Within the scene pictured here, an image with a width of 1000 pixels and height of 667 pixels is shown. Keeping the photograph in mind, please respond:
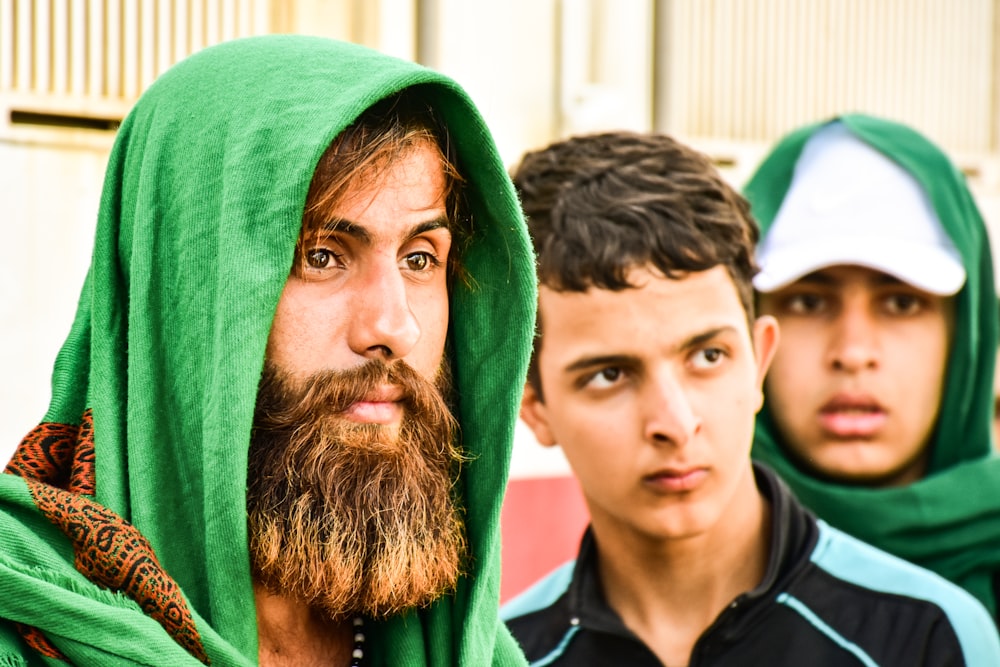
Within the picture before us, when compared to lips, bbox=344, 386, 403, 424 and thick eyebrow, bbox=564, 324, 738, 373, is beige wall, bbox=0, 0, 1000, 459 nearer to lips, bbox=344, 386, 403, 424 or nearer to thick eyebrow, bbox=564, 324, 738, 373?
thick eyebrow, bbox=564, 324, 738, 373

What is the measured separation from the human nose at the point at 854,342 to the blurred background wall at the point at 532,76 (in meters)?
1.04

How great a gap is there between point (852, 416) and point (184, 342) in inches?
77.7

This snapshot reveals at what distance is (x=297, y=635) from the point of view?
221 centimetres

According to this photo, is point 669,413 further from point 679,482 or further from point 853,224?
point 853,224

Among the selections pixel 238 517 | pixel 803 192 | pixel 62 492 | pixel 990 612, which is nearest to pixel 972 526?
pixel 990 612

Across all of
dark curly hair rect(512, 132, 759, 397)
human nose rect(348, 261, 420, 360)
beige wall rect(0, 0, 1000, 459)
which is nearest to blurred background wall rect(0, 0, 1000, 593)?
beige wall rect(0, 0, 1000, 459)

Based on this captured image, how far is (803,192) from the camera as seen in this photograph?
3.78 m

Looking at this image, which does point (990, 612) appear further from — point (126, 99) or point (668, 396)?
point (126, 99)

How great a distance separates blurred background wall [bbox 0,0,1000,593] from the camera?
313 centimetres

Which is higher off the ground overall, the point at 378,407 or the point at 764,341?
the point at 378,407

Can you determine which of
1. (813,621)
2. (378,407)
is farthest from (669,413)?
(378,407)

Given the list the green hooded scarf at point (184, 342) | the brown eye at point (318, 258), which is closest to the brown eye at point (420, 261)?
the brown eye at point (318, 258)

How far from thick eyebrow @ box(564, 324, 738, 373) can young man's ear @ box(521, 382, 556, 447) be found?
0.70 ft

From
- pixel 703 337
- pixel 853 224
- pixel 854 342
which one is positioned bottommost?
pixel 854 342
